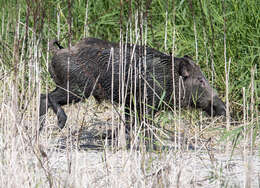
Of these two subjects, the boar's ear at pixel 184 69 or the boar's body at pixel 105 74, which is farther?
the boar's ear at pixel 184 69

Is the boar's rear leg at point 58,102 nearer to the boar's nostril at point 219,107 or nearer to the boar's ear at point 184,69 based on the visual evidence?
the boar's ear at point 184,69

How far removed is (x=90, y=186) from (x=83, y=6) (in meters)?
4.48

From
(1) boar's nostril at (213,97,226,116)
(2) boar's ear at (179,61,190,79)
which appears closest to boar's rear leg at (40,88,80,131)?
(2) boar's ear at (179,61,190,79)

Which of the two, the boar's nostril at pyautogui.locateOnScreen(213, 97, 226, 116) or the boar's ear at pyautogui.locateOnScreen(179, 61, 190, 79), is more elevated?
the boar's ear at pyautogui.locateOnScreen(179, 61, 190, 79)

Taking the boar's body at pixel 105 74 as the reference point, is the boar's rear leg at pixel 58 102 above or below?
below

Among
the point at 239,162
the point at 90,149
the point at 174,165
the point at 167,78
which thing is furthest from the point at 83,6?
the point at 174,165

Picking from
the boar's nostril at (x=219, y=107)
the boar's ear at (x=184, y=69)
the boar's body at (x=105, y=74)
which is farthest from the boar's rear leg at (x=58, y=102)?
the boar's nostril at (x=219, y=107)

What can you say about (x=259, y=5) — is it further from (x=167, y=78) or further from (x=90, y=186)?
(x=90, y=186)

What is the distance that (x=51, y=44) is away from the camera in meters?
5.70

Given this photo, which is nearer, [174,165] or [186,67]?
[174,165]

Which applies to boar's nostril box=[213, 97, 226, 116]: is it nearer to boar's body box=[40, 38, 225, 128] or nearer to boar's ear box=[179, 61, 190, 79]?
boar's body box=[40, 38, 225, 128]

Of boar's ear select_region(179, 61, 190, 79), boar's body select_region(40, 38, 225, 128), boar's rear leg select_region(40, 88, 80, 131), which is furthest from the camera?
boar's ear select_region(179, 61, 190, 79)

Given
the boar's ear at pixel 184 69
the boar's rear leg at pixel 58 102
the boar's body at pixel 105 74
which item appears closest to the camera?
the boar's body at pixel 105 74

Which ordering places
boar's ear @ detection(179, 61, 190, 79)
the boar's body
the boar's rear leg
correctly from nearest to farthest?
the boar's body, the boar's rear leg, boar's ear @ detection(179, 61, 190, 79)
